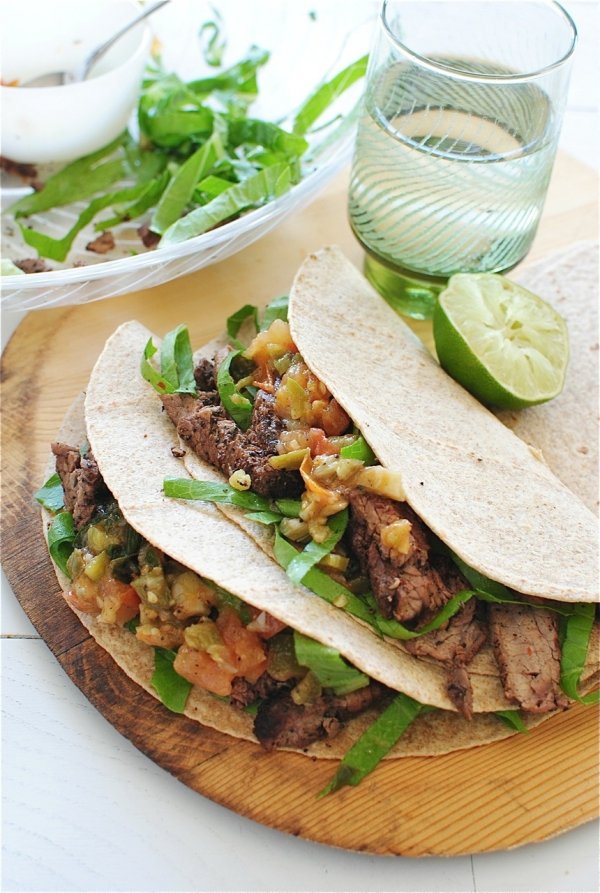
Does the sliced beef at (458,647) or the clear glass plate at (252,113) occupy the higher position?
the clear glass plate at (252,113)

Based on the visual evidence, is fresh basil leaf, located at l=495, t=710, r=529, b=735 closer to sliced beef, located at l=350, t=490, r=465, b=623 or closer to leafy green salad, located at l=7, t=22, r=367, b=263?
sliced beef, located at l=350, t=490, r=465, b=623

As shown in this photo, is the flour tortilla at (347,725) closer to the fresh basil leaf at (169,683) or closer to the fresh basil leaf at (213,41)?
the fresh basil leaf at (169,683)

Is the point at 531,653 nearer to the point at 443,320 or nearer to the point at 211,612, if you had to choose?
the point at 211,612

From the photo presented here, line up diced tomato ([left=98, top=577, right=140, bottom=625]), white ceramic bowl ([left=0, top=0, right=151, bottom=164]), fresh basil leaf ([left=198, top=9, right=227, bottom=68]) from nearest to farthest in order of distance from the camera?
1. diced tomato ([left=98, top=577, right=140, bottom=625])
2. white ceramic bowl ([left=0, top=0, right=151, bottom=164])
3. fresh basil leaf ([left=198, top=9, right=227, bottom=68])

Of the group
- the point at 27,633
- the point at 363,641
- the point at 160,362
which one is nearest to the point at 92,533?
the point at 27,633

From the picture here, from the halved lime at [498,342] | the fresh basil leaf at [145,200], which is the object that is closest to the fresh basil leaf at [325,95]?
the fresh basil leaf at [145,200]

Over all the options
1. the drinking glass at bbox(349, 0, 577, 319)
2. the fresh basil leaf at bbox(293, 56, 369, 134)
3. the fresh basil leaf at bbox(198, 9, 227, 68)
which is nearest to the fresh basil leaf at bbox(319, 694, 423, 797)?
the drinking glass at bbox(349, 0, 577, 319)
